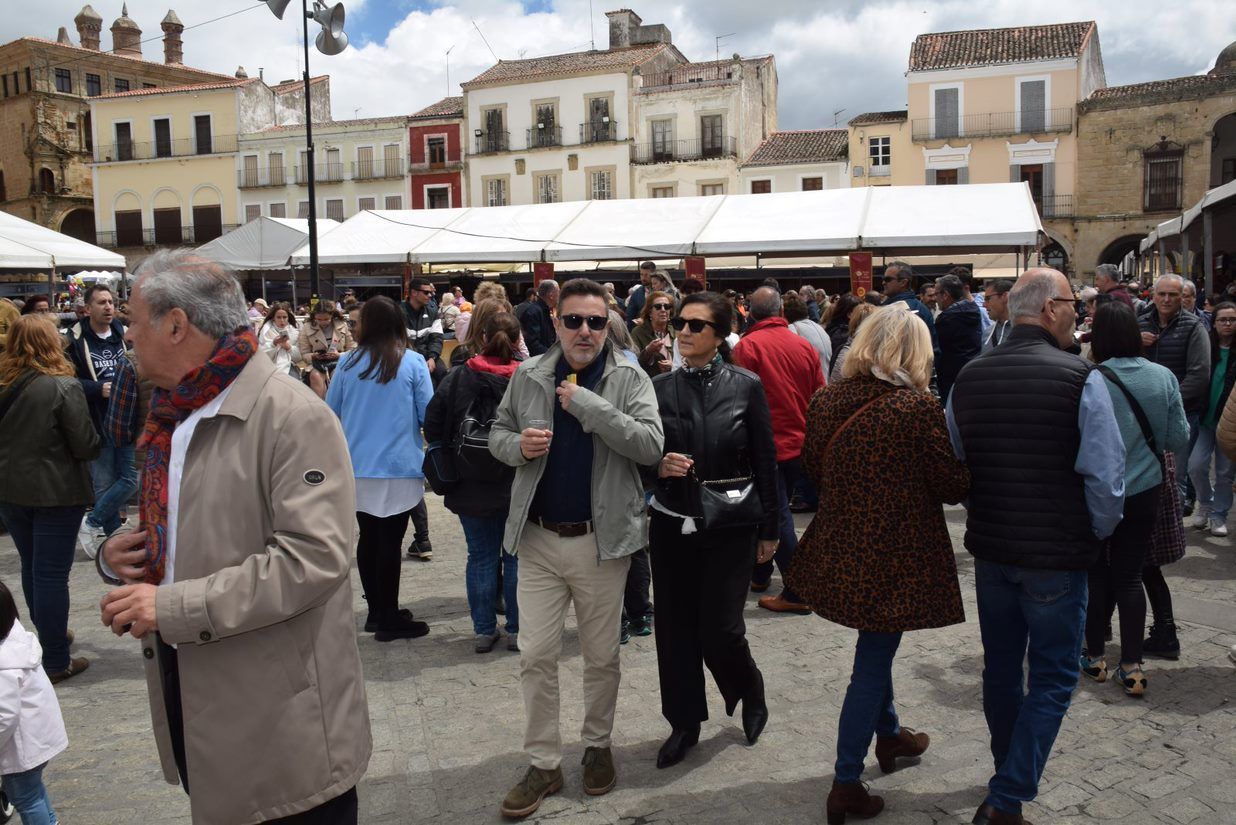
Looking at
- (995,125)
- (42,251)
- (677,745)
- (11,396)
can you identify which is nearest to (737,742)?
(677,745)

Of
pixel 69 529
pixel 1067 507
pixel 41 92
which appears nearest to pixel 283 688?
pixel 1067 507

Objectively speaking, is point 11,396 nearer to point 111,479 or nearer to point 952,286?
point 111,479

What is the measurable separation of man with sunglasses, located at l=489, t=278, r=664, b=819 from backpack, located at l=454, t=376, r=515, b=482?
1.15 m

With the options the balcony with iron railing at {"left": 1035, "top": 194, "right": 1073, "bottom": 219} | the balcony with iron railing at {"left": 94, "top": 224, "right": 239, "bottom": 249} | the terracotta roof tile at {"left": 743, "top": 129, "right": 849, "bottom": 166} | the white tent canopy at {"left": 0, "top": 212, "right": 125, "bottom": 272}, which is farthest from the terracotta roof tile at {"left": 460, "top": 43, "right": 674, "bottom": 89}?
the white tent canopy at {"left": 0, "top": 212, "right": 125, "bottom": 272}

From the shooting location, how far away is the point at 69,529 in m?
4.75

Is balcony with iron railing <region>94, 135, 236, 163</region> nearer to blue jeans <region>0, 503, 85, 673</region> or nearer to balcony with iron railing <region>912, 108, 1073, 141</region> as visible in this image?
balcony with iron railing <region>912, 108, 1073, 141</region>

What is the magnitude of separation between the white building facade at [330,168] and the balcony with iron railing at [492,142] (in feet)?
11.4

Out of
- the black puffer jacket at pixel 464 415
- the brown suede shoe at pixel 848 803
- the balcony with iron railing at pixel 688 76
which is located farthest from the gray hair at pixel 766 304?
the balcony with iron railing at pixel 688 76

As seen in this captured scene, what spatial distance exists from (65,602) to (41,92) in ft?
185

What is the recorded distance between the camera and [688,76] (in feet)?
142

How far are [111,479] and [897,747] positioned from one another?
551 centimetres

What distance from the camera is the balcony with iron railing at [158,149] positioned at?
46.4 meters

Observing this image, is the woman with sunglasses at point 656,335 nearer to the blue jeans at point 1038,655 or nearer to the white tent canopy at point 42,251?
the blue jeans at point 1038,655

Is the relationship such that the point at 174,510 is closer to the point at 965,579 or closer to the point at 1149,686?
the point at 1149,686
